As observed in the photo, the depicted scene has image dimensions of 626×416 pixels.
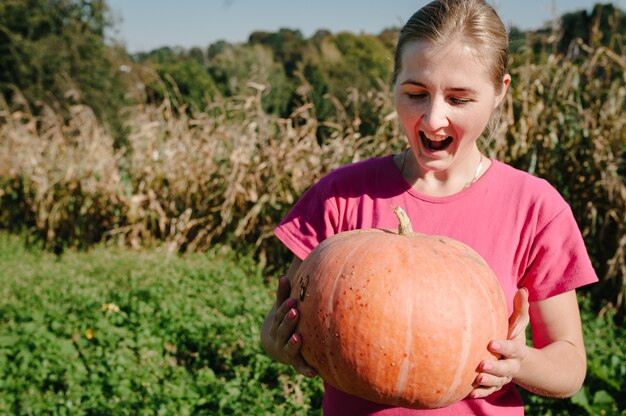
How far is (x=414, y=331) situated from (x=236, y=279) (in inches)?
174

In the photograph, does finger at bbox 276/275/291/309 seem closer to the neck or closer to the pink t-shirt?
the pink t-shirt

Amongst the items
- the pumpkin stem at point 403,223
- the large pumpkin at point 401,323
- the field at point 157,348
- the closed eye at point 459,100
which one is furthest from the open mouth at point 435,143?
the field at point 157,348

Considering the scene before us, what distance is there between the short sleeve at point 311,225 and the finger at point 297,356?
0.31 metres

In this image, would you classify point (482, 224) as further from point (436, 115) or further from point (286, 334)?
point (286, 334)

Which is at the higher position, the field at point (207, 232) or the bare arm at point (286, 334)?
the bare arm at point (286, 334)

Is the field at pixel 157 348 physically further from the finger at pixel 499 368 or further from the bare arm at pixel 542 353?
the finger at pixel 499 368

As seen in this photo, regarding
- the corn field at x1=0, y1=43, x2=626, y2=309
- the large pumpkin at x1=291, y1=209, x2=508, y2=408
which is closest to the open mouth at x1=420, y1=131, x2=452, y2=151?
the large pumpkin at x1=291, y1=209, x2=508, y2=408

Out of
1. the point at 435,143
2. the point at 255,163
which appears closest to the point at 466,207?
the point at 435,143

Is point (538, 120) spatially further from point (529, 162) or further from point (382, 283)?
point (382, 283)

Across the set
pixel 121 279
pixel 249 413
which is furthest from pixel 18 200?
pixel 249 413

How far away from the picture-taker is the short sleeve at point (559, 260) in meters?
1.47

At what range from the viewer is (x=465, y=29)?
1.48 meters

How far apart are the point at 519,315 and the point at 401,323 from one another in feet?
0.89

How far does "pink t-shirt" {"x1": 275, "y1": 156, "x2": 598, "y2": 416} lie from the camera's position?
1.48 metres
